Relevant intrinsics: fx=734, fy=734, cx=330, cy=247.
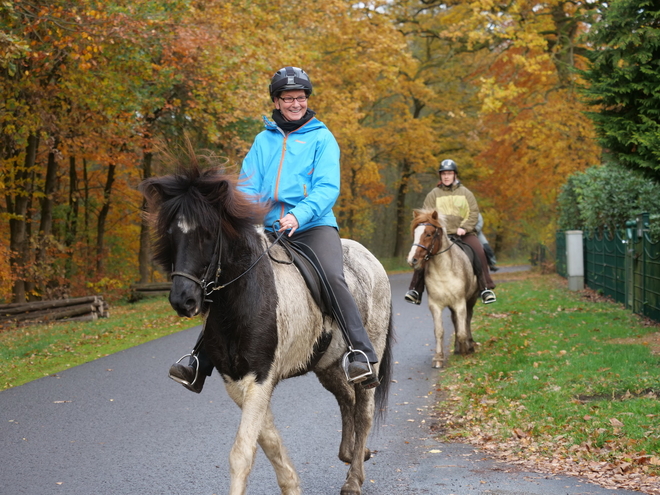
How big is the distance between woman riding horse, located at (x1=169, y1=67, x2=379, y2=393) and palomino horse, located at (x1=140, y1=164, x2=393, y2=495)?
277 millimetres

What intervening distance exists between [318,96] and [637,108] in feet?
56.1

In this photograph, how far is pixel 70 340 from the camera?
14.6 m

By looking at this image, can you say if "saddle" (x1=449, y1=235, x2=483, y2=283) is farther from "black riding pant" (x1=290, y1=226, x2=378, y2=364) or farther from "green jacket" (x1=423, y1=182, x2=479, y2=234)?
"black riding pant" (x1=290, y1=226, x2=378, y2=364)

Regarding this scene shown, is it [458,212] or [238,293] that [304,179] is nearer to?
[238,293]

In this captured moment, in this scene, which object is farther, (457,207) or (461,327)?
(457,207)

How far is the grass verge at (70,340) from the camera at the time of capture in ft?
37.9

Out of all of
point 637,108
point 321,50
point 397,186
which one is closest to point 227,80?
point 637,108

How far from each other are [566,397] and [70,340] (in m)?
10.2

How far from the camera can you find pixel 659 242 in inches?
509

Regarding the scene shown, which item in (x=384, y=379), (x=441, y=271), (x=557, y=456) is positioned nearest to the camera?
(x=557, y=456)

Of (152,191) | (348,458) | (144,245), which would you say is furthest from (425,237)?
(144,245)

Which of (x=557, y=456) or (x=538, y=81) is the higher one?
(x=538, y=81)

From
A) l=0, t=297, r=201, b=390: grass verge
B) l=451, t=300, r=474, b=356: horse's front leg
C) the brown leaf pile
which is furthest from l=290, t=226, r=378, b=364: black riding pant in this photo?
l=0, t=297, r=201, b=390: grass verge

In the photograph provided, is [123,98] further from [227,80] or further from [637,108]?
[637,108]
